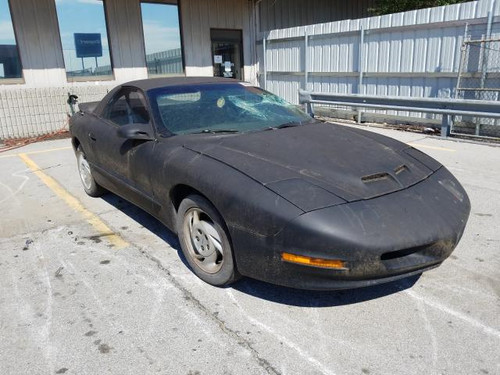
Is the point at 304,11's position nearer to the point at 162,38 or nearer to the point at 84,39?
the point at 162,38

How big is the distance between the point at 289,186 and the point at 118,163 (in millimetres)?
2103

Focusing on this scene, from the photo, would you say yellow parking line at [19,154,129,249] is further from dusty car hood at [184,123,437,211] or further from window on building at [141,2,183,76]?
window on building at [141,2,183,76]

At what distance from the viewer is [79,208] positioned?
4.92 metres

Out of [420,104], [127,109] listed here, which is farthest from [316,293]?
[420,104]

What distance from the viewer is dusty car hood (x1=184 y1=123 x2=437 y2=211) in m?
2.53

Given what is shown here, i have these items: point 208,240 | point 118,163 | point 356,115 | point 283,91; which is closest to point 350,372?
point 208,240

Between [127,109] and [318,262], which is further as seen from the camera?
[127,109]

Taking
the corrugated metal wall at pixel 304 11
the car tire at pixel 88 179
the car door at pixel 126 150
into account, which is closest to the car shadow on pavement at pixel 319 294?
the car door at pixel 126 150

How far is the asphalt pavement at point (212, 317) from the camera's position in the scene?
7.50 feet

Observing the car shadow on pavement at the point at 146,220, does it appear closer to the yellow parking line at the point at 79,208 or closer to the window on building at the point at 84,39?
the yellow parking line at the point at 79,208

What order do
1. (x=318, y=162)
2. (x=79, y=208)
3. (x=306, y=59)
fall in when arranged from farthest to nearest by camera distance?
1. (x=306, y=59)
2. (x=79, y=208)
3. (x=318, y=162)

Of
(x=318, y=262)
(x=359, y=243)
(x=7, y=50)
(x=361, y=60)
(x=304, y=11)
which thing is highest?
(x=304, y=11)

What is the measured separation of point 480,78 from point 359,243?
24.8ft

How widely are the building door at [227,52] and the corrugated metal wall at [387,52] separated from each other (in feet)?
3.94
